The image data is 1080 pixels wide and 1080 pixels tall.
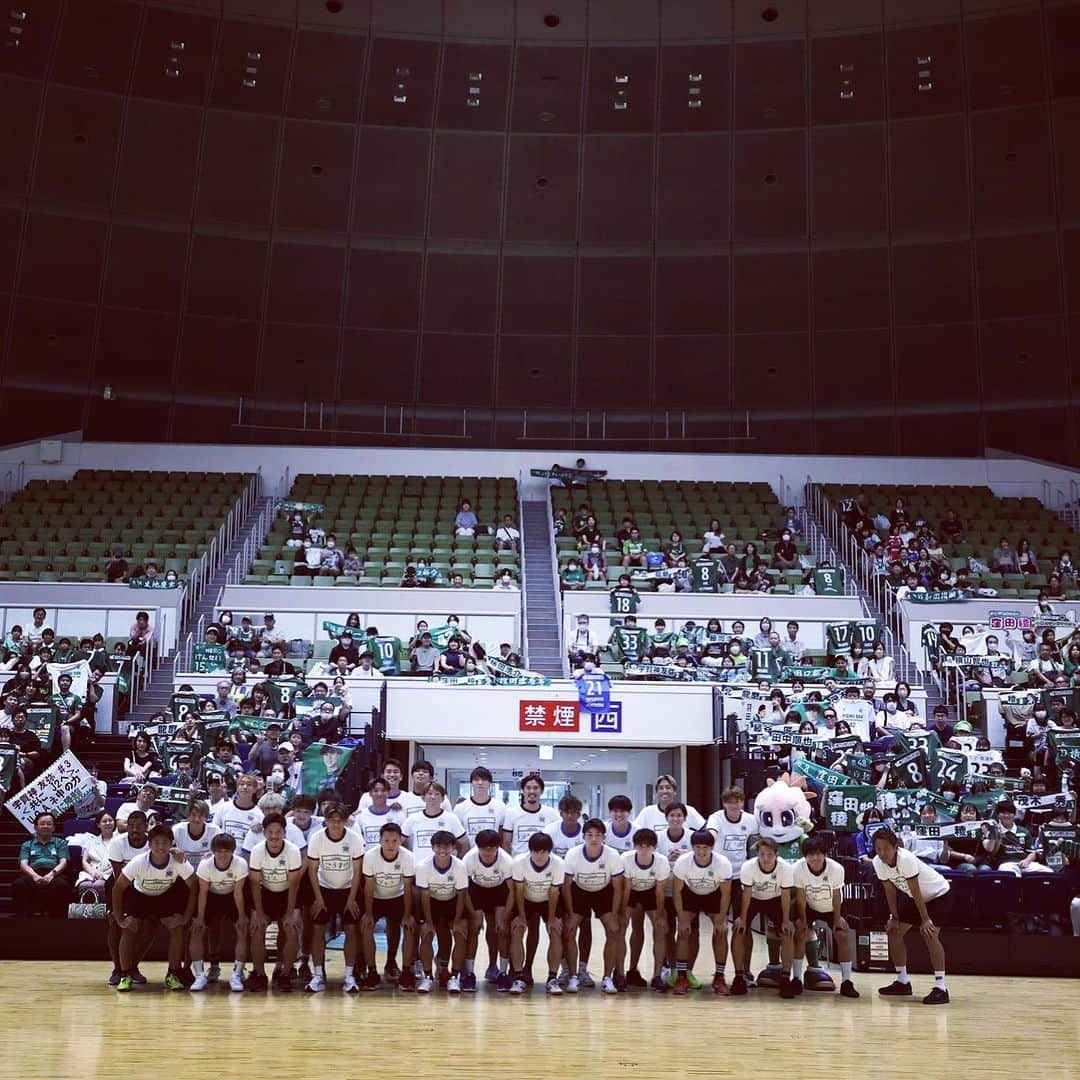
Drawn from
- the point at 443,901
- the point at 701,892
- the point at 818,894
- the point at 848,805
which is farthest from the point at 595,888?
the point at 848,805

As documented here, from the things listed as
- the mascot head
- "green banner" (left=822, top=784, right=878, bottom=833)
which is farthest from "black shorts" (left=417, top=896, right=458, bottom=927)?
"green banner" (left=822, top=784, right=878, bottom=833)

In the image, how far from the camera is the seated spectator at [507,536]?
2641 centimetres

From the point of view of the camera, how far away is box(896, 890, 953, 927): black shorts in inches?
456

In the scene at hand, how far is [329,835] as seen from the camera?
37.6ft

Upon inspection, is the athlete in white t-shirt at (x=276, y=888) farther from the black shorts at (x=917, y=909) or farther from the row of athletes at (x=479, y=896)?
the black shorts at (x=917, y=909)

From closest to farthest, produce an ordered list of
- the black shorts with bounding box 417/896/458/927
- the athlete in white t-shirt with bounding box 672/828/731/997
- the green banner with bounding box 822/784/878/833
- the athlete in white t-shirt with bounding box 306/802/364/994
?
the athlete in white t-shirt with bounding box 306/802/364/994
the black shorts with bounding box 417/896/458/927
the athlete in white t-shirt with bounding box 672/828/731/997
the green banner with bounding box 822/784/878/833

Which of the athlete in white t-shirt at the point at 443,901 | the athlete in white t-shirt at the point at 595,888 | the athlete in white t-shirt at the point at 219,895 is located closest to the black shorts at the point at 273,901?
the athlete in white t-shirt at the point at 219,895

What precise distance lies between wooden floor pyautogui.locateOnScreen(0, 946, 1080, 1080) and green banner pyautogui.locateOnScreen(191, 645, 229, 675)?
897 cm

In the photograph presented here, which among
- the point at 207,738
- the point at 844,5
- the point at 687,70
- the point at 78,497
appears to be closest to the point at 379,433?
the point at 78,497

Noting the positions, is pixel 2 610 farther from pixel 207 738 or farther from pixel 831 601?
pixel 831 601

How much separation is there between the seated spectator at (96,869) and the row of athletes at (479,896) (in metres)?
2.00

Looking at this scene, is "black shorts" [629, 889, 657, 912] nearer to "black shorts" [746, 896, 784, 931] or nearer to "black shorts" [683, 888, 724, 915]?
"black shorts" [683, 888, 724, 915]

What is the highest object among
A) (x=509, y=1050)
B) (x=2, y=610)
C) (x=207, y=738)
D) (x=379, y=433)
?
(x=379, y=433)

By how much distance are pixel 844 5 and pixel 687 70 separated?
3183mm
